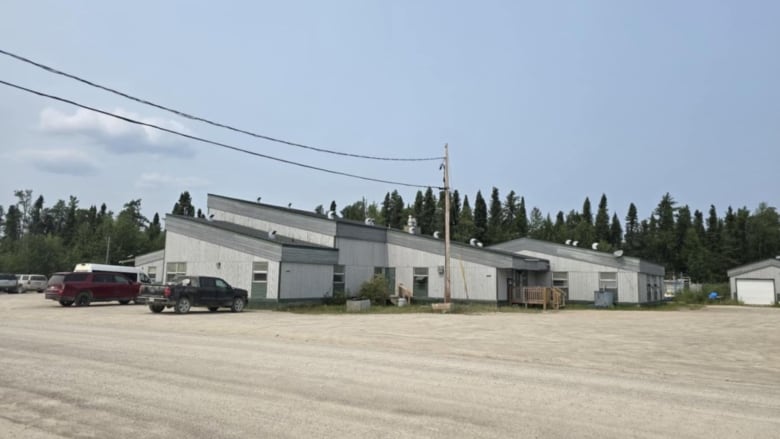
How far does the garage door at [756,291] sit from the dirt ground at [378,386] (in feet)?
123

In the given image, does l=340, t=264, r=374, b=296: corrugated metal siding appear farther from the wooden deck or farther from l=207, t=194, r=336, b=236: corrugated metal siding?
the wooden deck

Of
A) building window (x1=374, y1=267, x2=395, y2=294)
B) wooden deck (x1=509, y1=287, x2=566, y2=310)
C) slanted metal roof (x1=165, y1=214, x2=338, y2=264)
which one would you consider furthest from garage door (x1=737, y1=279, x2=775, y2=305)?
slanted metal roof (x1=165, y1=214, x2=338, y2=264)

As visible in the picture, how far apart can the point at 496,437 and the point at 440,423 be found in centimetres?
76

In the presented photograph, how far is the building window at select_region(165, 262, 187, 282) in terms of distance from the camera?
32.8 m

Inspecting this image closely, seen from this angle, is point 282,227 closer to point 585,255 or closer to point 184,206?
point 585,255

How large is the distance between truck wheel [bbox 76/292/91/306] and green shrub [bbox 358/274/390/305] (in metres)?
14.8

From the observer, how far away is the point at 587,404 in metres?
7.17

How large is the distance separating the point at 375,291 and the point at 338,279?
2550 millimetres

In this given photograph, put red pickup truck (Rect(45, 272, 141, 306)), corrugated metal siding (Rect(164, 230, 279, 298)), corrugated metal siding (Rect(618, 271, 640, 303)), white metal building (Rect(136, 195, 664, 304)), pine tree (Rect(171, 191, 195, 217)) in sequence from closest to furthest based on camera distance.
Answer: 1. red pickup truck (Rect(45, 272, 141, 306))
2. corrugated metal siding (Rect(164, 230, 279, 298))
3. white metal building (Rect(136, 195, 664, 304))
4. corrugated metal siding (Rect(618, 271, 640, 303))
5. pine tree (Rect(171, 191, 195, 217))

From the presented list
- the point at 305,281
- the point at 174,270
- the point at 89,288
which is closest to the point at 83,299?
the point at 89,288

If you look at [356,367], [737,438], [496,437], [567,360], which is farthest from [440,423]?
[567,360]

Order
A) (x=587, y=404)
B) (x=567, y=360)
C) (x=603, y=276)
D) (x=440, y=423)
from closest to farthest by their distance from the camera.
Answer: (x=440, y=423) → (x=587, y=404) → (x=567, y=360) → (x=603, y=276)

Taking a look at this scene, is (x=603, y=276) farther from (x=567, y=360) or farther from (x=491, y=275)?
(x=567, y=360)

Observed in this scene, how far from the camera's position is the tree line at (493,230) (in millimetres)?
77562
